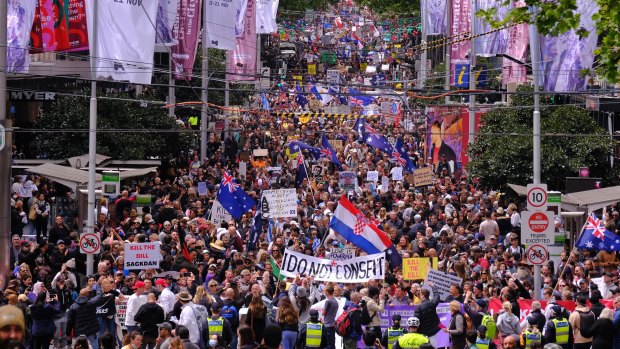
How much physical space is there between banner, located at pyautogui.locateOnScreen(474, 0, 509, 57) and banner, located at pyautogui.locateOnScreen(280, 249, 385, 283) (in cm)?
1365

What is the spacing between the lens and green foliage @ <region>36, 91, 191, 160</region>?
41375mm

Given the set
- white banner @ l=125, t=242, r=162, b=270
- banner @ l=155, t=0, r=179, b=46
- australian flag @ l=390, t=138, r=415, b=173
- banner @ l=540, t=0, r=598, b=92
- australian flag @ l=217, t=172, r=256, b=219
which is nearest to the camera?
white banner @ l=125, t=242, r=162, b=270

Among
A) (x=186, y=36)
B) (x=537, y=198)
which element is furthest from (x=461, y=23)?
(x=537, y=198)

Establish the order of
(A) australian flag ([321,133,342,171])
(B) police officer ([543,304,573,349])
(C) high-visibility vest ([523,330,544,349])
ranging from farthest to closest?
(A) australian flag ([321,133,342,171]), (B) police officer ([543,304,573,349]), (C) high-visibility vest ([523,330,544,349])

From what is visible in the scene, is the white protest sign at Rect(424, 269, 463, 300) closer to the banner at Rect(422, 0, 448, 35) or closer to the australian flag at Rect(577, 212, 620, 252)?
the australian flag at Rect(577, 212, 620, 252)

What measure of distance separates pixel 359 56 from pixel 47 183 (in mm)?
72692

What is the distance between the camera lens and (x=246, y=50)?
51688 millimetres

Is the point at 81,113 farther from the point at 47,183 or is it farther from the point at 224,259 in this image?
the point at 224,259

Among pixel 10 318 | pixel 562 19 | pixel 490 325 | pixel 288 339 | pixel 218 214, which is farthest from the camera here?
pixel 218 214

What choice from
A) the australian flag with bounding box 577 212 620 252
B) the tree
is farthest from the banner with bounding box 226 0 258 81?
the australian flag with bounding box 577 212 620 252

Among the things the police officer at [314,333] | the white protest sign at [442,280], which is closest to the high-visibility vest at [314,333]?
the police officer at [314,333]

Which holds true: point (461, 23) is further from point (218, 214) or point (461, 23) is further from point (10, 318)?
point (10, 318)

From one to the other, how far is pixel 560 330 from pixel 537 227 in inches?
195

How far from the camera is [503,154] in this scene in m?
37.2
